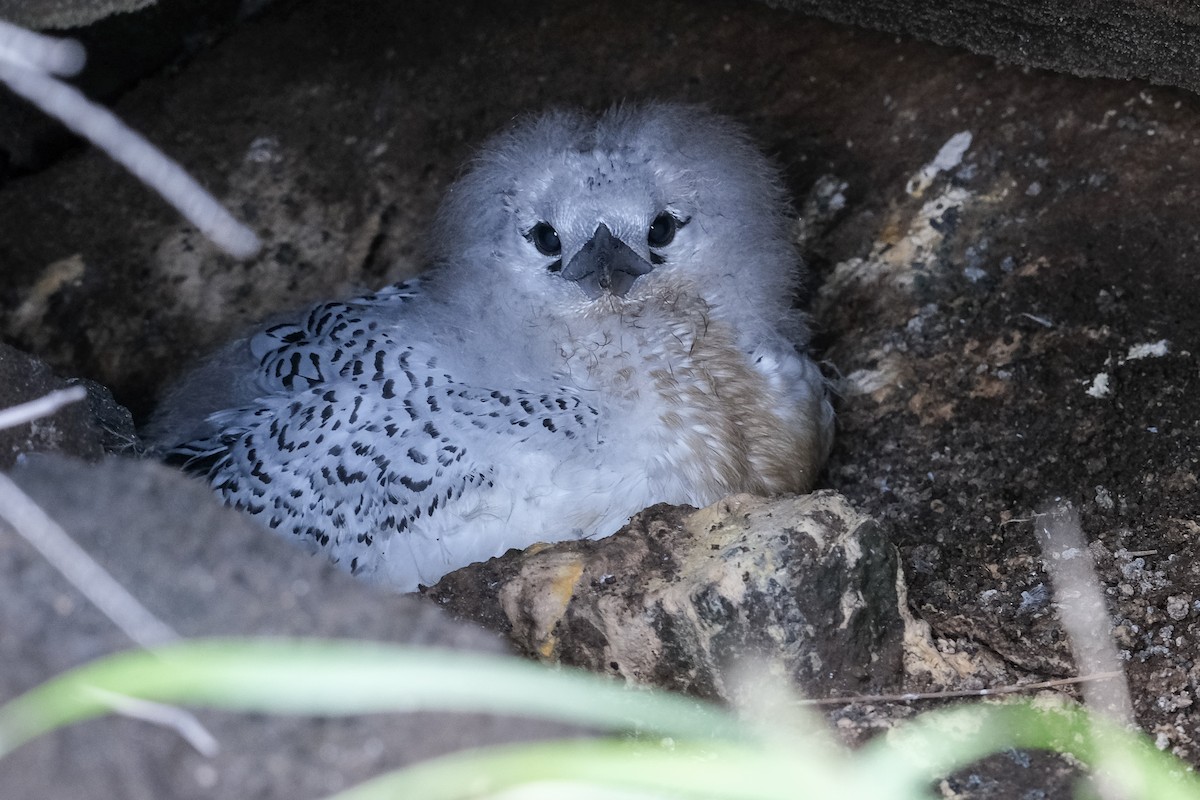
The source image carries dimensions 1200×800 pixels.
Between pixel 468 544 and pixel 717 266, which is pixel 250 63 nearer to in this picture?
pixel 717 266

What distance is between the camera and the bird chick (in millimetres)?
2838

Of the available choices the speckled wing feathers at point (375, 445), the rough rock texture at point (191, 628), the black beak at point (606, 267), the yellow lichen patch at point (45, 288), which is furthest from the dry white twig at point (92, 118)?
the yellow lichen patch at point (45, 288)

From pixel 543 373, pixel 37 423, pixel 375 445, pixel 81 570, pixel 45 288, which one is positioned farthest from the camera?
pixel 45 288

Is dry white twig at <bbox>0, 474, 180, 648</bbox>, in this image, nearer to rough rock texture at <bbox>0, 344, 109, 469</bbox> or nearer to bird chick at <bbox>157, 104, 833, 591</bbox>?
rough rock texture at <bbox>0, 344, 109, 469</bbox>

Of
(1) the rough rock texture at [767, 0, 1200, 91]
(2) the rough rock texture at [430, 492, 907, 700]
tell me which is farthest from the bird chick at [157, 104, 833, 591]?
(1) the rough rock texture at [767, 0, 1200, 91]

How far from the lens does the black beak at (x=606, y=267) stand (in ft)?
9.91

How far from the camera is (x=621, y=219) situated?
10.3 ft

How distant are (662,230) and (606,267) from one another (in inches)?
12.1

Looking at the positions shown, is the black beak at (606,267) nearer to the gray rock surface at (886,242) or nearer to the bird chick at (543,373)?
the bird chick at (543,373)

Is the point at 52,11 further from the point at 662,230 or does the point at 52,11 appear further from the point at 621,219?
the point at 662,230

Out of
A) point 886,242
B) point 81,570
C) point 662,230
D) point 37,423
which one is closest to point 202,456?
point 37,423

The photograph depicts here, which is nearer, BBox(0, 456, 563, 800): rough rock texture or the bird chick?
→ BBox(0, 456, 563, 800): rough rock texture

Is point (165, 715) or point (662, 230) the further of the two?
point (662, 230)

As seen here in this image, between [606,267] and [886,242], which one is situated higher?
[886,242]
